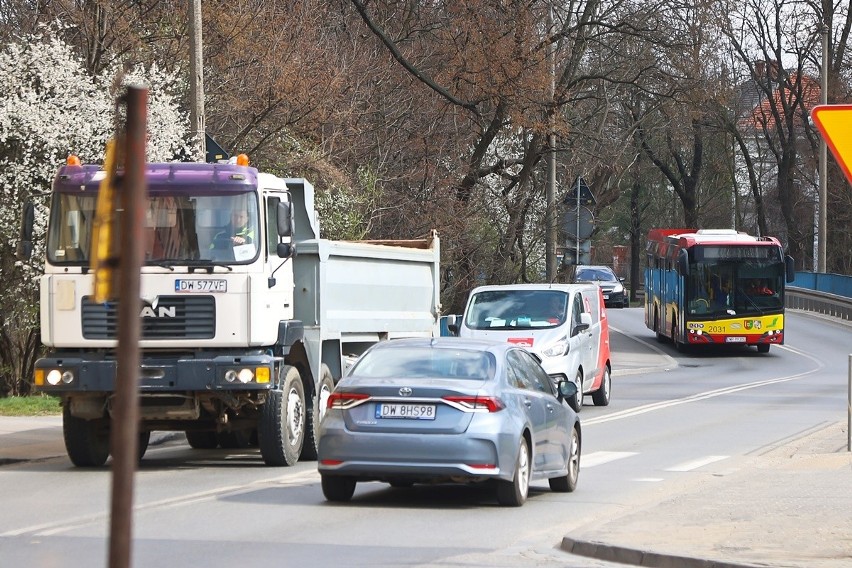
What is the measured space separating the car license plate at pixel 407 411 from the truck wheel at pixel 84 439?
15.0 feet

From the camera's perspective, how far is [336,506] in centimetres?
1264

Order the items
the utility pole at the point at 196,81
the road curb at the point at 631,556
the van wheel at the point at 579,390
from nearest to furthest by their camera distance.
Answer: the road curb at the point at 631,556
the utility pole at the point at 196,81
the van wheel at the point at 579,390

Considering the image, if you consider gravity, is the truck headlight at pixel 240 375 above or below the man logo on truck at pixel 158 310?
below

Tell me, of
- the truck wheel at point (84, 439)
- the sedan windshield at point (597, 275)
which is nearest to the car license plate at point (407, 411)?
the truck wheel at point (84, 439)

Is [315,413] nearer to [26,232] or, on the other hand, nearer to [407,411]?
[26,232]

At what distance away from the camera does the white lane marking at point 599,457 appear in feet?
55.5

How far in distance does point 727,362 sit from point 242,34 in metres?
18.6

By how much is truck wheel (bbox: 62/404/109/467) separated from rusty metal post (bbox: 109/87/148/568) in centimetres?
1203

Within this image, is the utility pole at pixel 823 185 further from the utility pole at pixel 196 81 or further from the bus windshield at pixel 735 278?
the utility pole at pixel 196 81

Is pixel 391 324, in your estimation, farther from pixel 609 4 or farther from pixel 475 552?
pixel 609 4

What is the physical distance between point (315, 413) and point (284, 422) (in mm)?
1067

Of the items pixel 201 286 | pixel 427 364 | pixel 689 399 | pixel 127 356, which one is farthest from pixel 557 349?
pixel 127 356

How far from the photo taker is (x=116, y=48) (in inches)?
1049

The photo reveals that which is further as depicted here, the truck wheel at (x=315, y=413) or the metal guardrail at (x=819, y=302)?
the metal guardrail at (x=819, y=302)
